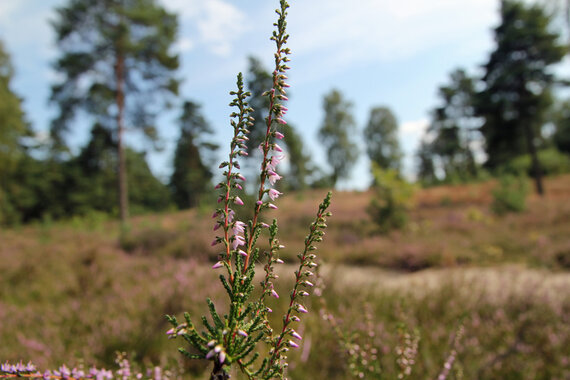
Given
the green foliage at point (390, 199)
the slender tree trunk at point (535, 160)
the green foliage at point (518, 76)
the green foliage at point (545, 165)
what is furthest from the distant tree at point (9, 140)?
the green foliage at point (545, 165)

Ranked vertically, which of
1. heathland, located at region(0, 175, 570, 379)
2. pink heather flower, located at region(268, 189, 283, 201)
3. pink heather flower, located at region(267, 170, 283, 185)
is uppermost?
pink heather flower, located at region(267, 170, 283, 185)

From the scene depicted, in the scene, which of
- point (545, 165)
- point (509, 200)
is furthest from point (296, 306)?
point (545, 165)

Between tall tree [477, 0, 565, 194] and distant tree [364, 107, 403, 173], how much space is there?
26992 mm

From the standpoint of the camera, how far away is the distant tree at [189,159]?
37.4m

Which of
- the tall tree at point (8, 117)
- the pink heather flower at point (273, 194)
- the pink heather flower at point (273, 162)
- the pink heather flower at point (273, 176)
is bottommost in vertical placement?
the pink heather flower at point (273, 194)

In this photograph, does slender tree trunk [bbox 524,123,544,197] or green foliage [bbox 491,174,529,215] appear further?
slender tree trunk [bbox 524,123,544,197]

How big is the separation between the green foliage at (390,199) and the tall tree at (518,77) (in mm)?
13433

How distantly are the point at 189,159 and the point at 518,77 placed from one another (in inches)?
1285

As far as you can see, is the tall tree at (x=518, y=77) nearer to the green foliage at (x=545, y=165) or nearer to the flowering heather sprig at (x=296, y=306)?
the green foliage at (x=545, y=165)

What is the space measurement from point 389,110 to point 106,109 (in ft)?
138

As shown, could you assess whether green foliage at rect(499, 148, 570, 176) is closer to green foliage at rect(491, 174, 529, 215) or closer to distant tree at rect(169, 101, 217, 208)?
green foliage at rect(491, 174, 529, 215)

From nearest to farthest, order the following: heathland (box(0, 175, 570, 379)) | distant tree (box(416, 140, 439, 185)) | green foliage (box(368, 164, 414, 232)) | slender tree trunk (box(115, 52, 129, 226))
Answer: heathland (box(0, 175, 570, 379)) < green foliage (box(368, 164, 414, 232)) < slender tree trunk (box(115, 52, 129, 226)) < distant tree (box(416, 140, 439, 185))

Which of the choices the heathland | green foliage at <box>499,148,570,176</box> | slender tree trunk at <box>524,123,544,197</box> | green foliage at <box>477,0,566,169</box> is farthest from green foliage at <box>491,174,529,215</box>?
green foliage at <box>499,148,570,176</box>

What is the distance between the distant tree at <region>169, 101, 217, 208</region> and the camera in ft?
123
